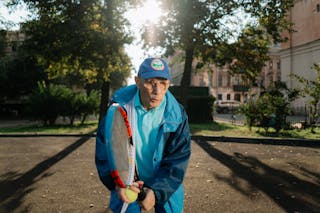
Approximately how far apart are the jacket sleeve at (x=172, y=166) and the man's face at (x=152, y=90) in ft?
0.81

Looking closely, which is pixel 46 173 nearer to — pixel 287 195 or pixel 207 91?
pixel 287 195

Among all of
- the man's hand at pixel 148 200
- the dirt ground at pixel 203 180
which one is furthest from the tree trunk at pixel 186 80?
the man's hand at pixel 148 200

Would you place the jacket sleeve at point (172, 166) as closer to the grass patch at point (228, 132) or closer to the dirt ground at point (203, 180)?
the dirt ground at point (203, 180)

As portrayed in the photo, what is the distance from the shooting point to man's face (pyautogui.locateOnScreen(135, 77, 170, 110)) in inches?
83.9

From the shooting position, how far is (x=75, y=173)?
294 inches

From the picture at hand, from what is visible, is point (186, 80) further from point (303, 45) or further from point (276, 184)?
point (303, 45)

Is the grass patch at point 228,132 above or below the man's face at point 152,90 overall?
below

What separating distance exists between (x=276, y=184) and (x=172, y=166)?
5.02m

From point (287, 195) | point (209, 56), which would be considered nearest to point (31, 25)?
point (209, 56)

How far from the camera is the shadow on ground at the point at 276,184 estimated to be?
5.32 metres

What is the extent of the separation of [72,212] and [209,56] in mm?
16168

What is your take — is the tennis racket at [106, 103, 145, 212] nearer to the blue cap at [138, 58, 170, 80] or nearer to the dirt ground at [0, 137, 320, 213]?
the blue cap at [138, 58, 170, 80]

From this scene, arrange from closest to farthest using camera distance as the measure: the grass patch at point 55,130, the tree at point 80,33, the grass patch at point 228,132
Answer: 1. the grass patch at point 228,132
2. the grass patch at point 55,130
3. the tree at point 80,33

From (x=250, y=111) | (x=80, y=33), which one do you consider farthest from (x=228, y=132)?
(x=80, y=33)
